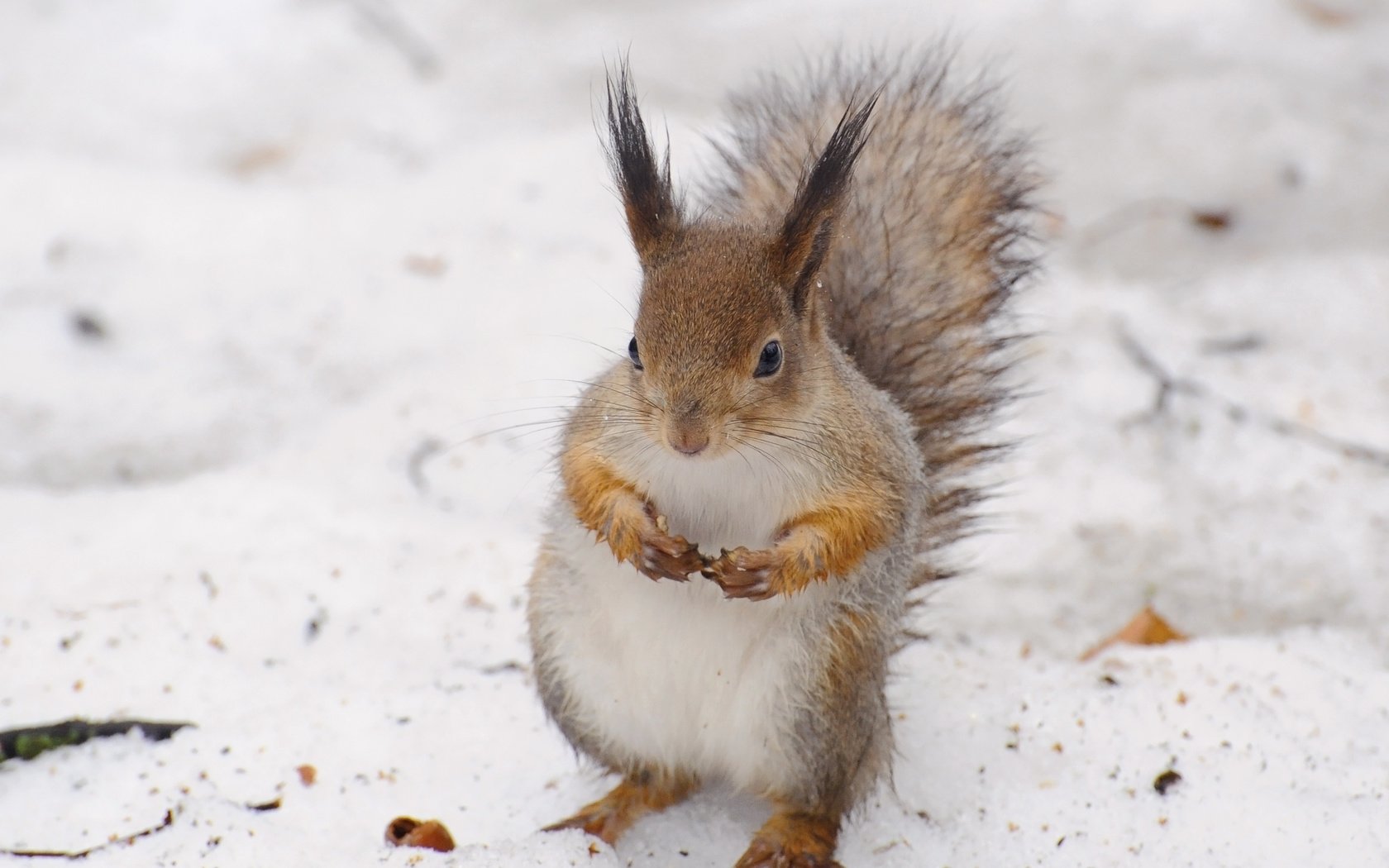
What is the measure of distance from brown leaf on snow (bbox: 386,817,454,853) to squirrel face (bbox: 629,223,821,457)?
21.3 inches

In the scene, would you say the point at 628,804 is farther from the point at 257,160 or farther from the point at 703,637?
the point at 257,160

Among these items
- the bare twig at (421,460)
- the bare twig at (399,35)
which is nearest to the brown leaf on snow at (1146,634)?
the bare twig at (421,460)

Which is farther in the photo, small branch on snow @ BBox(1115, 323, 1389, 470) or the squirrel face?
small branch on snow @ BBox(1115, 323, 1389, 470)

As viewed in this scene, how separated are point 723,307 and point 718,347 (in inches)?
1.9

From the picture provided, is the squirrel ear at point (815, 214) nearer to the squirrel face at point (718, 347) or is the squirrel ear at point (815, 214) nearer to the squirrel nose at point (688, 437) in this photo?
the squirrel face at point (718, 347)

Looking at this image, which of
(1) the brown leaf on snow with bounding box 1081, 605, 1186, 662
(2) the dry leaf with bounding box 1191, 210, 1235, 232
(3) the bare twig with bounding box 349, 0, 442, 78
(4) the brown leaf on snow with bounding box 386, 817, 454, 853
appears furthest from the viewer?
(3) the bare twig with bounding box 349, 0, 442, 78

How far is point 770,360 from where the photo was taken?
4.75 ft

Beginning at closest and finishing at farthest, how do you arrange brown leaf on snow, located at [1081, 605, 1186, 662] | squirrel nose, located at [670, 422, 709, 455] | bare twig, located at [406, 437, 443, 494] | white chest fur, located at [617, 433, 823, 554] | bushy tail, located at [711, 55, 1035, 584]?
squirrel nose, located at [670, 422, 709, 455] < white chest fur, located at [617, 433, 823, 554] < bushy tail, located at [711, 55, 1035, 584] < brown leaf on snow, located at [1081, 605, 1186, 662] < bare twig, located at [406, 437, 443, 494]

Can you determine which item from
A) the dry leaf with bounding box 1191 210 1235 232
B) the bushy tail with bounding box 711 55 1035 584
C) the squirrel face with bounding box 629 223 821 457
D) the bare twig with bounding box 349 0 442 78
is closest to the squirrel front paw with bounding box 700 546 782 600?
the squirrel face with bounding box 629 223 821 457

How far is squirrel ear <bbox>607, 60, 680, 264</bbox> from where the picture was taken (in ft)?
4.77

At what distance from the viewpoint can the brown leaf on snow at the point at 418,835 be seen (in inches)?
62.1

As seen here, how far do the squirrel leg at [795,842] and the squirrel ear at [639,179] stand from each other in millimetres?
668

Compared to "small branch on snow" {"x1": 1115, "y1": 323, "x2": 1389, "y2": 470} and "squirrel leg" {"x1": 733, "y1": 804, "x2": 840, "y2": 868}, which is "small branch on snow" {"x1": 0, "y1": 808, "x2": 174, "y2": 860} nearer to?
"squirrel leg" {"x1": 733, "y1": 804, "x2": 840, "y2": 868}

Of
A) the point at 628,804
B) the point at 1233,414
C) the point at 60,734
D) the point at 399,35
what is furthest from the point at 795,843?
the point at 399,35
